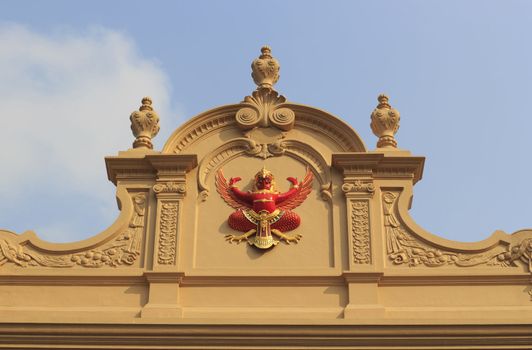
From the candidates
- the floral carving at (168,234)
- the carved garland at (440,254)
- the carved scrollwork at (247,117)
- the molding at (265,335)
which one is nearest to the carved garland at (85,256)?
the floral carving at (168,234)

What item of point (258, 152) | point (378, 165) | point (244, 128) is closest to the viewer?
point (378, 165)

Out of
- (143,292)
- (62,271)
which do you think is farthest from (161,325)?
(62,271)

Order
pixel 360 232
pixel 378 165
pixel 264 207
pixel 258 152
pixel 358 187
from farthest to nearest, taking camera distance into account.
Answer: pixel 258 152, pixel 378 165, pixel 358 187, pixel 264 207, pixel 360 232

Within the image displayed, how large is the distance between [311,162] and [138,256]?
2622 millimetres

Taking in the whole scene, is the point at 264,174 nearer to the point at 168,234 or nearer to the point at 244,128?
the point at 244,128

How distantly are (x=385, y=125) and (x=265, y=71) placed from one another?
1846mm

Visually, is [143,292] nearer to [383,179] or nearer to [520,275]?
[383,179]

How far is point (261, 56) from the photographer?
1578 cm

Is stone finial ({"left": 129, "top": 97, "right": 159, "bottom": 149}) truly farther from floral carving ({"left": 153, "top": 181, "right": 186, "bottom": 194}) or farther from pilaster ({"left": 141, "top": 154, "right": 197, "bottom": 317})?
floral carving ({"left": 153, "top": 181, "right": 186, "bottom": 194})

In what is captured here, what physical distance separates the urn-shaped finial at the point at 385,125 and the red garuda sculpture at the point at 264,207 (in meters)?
1.10

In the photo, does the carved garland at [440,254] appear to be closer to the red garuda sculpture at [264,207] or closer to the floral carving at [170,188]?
the red garuda sculpture at [264,207]

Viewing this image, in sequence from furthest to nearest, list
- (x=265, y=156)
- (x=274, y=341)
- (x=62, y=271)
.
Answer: (x=265, y=156)
(x=62, y=271)
(x=274, y=341)

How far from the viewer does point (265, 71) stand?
611 inches

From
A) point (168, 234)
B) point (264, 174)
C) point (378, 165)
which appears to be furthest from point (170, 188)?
point (378, 165)
